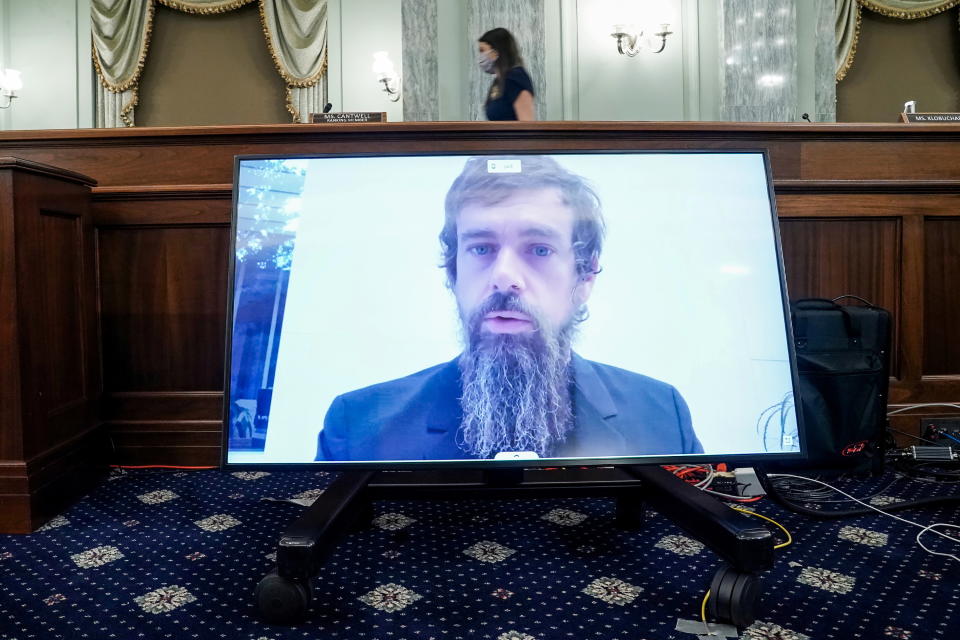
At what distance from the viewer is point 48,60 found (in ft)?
18.0

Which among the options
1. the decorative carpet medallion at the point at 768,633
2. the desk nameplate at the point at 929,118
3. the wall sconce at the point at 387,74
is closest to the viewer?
the decorative carpet medallion at the point at 768,633

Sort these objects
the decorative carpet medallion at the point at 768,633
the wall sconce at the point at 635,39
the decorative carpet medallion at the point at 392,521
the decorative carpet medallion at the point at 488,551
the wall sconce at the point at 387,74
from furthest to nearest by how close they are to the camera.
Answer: the wall sconce at the point at 387,74 < the wall sconce at the point at 635,39 < the decorative carpet medallion at the point at 392,521 < the decorative carpet medallion at the point at 488,551 < the decorative carpet medallion at the point at 768,633

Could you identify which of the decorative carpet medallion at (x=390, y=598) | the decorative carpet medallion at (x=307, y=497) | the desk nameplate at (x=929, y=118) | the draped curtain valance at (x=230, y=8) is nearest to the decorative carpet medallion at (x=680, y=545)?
the decorative carpet medallion at (x=390, y=598)

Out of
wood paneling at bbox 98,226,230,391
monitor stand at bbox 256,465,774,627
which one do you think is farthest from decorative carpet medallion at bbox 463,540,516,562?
wood paneling at bbox 98,226,230,391

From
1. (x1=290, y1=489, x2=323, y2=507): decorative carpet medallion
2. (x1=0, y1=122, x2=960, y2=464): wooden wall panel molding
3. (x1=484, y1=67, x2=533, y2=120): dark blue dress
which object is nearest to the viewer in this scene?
(x1=290, y1=489, x2=323, y2=507): decorative carpet medallion

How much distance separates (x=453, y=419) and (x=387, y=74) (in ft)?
15.5

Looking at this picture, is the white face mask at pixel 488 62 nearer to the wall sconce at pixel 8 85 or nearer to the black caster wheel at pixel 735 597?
the black caster wheel at pixel 735 597

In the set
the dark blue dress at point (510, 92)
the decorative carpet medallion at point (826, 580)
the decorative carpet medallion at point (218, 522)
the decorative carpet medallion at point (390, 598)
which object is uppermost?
the dark blue dress at point (510, 92)

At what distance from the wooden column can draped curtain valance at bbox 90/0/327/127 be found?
3.82m

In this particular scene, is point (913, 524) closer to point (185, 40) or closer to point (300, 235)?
point (300, 235)

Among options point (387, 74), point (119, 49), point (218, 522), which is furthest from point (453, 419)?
point (119, 49)

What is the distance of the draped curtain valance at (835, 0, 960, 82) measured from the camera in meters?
5.34

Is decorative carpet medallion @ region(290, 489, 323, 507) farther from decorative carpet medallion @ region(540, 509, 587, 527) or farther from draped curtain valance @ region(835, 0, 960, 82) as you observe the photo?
draped curtain valance @ region(835, 0, 960, 82)

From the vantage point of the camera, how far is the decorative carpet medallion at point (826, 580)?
3.79 ft
